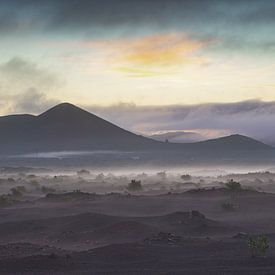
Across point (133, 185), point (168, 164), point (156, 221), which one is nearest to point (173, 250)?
point (156, 221)

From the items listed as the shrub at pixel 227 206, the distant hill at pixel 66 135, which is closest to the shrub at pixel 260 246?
the shrub at pixel 227 206

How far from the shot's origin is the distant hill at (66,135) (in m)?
179

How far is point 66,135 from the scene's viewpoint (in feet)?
614

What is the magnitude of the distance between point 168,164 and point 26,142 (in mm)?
45710

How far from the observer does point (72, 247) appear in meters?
25.5

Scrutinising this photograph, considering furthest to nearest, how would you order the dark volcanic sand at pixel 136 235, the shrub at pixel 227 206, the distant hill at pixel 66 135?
the distant hill at pixel 66 135
the shrub at pixel 227 206
the dark volcanic sand at pixel 136 235

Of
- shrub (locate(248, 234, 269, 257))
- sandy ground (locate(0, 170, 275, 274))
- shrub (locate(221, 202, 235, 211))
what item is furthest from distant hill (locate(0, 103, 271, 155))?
shrub (locate(248, 234, 269, 257))

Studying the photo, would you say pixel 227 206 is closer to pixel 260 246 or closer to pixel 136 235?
pixel 136 235

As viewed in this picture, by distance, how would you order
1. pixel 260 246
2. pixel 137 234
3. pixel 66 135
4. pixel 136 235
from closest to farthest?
pixel 260 246 → pixel 136 235 → pixel 137 234 → pixel 66 135

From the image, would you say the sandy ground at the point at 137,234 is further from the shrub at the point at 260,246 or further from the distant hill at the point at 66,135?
the distant hill at the point at 66,135

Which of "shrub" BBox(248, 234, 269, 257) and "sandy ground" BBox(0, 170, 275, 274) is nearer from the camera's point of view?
"sandy ground" BBox(0, 170, 275, 274)

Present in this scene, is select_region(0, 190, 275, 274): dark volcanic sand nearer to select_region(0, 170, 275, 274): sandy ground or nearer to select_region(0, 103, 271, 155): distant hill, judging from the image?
select_region(0, 170, 275, 274): sandy ground

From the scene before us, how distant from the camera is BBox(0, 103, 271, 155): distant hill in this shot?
179250mm

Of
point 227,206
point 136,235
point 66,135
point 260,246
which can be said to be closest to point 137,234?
point 136,235
